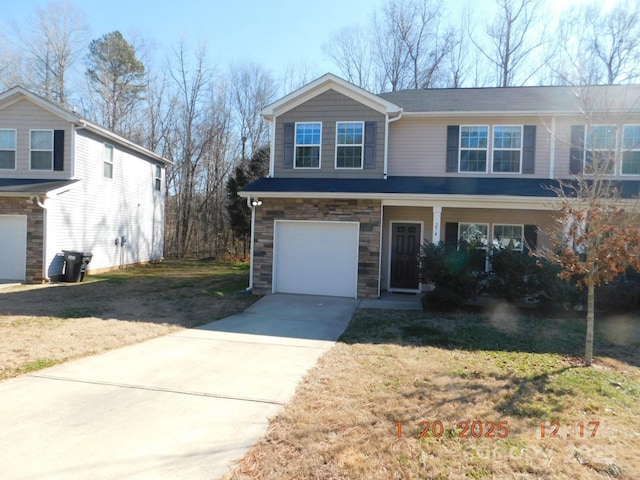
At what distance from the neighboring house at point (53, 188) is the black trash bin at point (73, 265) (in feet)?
1.04

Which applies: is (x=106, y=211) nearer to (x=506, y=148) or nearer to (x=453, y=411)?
(x=506, y=148)

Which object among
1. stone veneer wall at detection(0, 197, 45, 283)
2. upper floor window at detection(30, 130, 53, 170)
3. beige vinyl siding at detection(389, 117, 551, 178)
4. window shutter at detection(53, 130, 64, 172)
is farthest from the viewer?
upper floor window at detection(30, 130, 53, 170)

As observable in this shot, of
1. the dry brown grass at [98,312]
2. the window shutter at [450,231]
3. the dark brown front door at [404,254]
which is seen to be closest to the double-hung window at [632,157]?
the window shutter at [450,231]

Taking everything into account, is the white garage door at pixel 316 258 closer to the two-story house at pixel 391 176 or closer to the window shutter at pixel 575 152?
the two-story house at pixel 391 176

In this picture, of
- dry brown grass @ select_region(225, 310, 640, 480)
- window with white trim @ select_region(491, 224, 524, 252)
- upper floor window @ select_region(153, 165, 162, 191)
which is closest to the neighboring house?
upper floor window @ select_region(153, 165, 162, 191)

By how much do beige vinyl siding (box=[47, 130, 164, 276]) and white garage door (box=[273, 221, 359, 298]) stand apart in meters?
7.48

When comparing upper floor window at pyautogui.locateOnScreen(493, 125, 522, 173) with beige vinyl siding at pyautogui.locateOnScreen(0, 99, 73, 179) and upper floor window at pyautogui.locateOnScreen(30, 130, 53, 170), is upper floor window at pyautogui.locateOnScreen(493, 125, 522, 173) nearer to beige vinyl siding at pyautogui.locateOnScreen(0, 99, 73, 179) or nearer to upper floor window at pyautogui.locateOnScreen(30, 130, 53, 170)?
beige vinyl siding at pyautogui.locateOnScreen(0, 99, 73, 179)

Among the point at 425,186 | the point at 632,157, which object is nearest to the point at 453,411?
the point at 425,186

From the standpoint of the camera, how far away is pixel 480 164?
1129 centimetres

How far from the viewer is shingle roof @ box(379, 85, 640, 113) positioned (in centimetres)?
1076

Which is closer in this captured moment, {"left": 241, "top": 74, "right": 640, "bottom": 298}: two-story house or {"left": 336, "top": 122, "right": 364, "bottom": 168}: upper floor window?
{"left": 241, "top": 74, "right": 640, "bottom": 298}: two-story house

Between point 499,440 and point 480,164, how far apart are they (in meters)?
9.44

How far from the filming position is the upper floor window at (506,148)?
36.5ft

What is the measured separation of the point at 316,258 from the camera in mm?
10688
